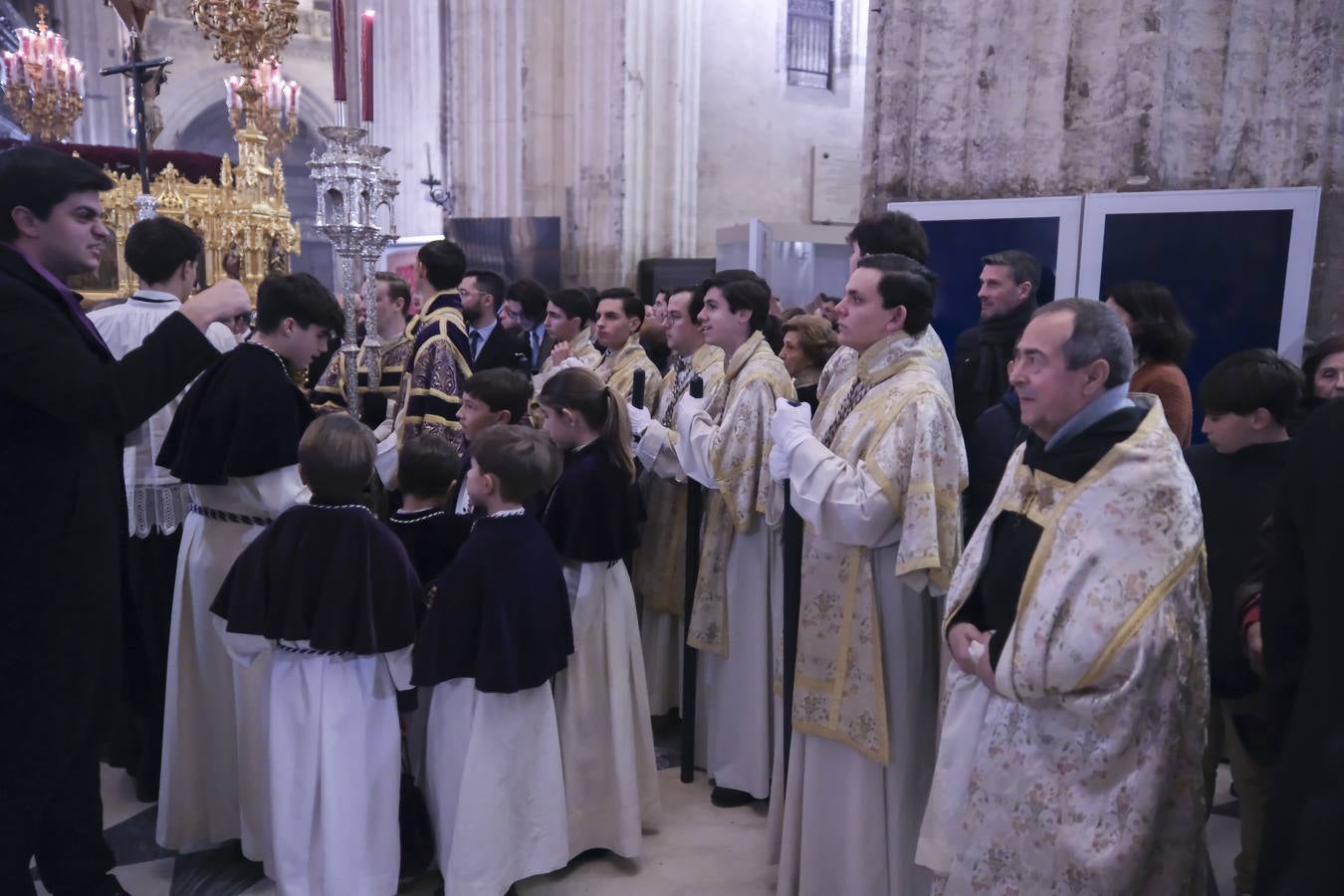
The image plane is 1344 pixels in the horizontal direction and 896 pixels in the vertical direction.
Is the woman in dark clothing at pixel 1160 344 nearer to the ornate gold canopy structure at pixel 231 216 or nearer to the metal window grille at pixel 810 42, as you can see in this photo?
the ornate gold canopy structure at pixel 231 216

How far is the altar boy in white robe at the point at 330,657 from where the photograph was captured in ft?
9.06

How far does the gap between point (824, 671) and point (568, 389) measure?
1269 millimetres

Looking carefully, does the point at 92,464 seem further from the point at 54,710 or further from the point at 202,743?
the point at 202,743

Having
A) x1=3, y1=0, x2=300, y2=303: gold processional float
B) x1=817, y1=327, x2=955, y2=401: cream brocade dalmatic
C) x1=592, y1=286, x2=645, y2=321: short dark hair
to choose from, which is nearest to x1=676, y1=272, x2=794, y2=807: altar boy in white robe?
x1=817, y1=327, x2=955, y2=401: cream brocade dalmatic

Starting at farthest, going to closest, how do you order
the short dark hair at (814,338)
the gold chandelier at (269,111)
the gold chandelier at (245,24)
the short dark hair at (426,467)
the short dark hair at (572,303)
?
the gold chandelier at (269,111) < the gold chandelier at (245,24) < the short dark hair at (572,303) < the short dark hair at (814,338) < the short dark hair at (426,467)

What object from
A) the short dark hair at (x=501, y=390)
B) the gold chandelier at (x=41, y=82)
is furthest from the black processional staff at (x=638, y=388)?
the gold chandelier at (x=41, y=82)

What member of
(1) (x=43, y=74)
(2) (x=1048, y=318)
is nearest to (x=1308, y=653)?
(2) (x=1048, y=318)

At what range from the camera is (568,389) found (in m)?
3.42

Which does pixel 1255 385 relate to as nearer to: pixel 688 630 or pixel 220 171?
pixel 688 630

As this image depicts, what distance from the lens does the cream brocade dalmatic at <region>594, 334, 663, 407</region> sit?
503 centimetres

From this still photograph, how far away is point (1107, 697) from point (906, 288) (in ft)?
4.36

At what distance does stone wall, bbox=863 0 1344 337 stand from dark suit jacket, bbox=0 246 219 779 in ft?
14.6

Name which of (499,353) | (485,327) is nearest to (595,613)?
(499,353)

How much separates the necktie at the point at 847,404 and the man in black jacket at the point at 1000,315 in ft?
4.74
